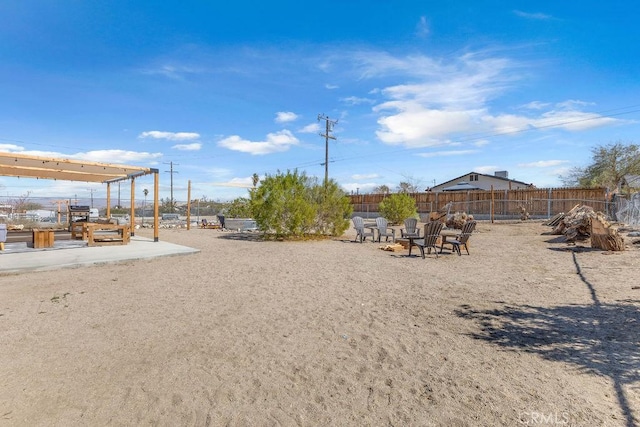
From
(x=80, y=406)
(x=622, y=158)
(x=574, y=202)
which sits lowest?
(x=80, y=406)

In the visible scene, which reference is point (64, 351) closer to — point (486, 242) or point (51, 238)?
point (51, 238)

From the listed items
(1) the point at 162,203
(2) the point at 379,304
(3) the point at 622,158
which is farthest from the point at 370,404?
(1) the point at 162,203

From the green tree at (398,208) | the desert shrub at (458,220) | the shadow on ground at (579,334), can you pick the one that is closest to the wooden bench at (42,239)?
the shadow on ground at (579,334)

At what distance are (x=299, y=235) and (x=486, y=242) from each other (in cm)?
693

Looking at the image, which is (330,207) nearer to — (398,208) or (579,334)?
(398,208)

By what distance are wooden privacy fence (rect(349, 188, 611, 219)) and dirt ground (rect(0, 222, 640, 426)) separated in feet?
47.9

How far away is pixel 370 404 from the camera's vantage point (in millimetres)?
2584

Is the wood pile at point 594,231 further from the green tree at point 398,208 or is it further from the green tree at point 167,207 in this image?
the green tree at point 167,207

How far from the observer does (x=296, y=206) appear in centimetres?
1371

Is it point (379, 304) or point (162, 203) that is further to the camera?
point (162, 203)

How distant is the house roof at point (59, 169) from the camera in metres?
10.2

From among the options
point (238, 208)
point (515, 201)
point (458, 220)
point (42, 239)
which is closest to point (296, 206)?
point (42, 239)

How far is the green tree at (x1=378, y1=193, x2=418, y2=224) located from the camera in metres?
20.6

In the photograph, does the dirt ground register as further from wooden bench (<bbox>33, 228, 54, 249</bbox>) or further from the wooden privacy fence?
the wooden privacy fence
